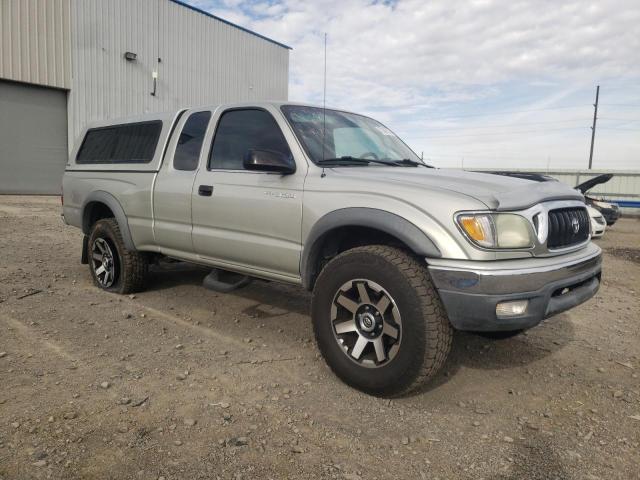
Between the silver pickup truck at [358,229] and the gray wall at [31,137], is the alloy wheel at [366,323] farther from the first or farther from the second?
the gray wall at [31,137]

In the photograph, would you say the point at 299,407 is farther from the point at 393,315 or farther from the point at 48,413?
the point at 48,413

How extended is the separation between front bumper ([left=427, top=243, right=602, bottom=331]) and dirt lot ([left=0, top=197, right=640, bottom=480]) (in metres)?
0.60

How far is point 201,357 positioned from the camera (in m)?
3.54

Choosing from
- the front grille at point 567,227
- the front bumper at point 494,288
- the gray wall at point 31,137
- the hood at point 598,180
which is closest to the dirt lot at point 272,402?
the front bumper at point 494,288

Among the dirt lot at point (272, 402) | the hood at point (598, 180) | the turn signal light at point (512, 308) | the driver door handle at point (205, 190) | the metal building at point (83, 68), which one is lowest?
the dirt lot at point (272, 402)

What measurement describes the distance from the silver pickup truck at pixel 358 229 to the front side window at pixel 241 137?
0.5 inches

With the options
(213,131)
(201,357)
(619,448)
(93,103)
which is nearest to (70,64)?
(93,103)

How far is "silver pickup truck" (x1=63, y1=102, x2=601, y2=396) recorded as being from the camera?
2646 millimetres

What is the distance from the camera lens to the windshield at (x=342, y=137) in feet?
11.8

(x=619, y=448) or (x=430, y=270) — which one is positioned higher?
(x=430, y=270)

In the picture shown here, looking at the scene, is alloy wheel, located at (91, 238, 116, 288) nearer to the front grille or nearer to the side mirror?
the side mirror

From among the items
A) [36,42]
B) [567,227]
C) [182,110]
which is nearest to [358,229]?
[567,227]

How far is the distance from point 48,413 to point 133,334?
4.42 feet

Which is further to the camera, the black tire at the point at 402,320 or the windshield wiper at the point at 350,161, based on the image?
the windshield wiper at the point at 350,161
